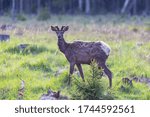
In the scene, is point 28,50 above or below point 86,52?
below

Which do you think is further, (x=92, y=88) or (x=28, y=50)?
(x=28, y=50)

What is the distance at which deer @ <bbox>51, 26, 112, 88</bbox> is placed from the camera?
10125mm

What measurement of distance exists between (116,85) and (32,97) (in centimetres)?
199

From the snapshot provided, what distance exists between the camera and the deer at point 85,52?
1012 cm

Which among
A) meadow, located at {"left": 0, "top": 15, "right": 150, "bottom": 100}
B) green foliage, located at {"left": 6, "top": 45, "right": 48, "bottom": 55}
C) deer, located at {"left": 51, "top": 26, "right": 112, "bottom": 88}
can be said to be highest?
deer, located at {"left": 51, "top": 26, "right": 112, "bottom": 88}

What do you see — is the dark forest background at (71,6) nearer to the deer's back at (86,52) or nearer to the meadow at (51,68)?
the meadow at (51,68)

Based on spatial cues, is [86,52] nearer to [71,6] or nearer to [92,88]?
[92,88]

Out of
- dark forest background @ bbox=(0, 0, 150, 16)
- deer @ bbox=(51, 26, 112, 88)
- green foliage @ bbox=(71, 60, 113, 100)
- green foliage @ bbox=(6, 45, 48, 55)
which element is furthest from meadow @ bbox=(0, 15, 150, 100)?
dark forest background @ bbox=(0, 0, 150, 16)

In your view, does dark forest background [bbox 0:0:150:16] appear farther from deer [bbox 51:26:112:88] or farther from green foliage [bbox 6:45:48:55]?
deer [bbox 51:26:112:88]

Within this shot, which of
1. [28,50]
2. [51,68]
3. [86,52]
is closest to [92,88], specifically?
[86,52]

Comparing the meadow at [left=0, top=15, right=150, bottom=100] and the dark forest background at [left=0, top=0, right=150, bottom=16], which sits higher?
the dark forest background at [left=0, top=0, right=150, bottom=16]

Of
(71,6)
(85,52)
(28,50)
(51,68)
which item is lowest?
(51,68)

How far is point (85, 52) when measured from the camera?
1024cm

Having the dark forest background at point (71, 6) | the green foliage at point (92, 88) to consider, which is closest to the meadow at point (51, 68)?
the green foliage at point (92, 88)
